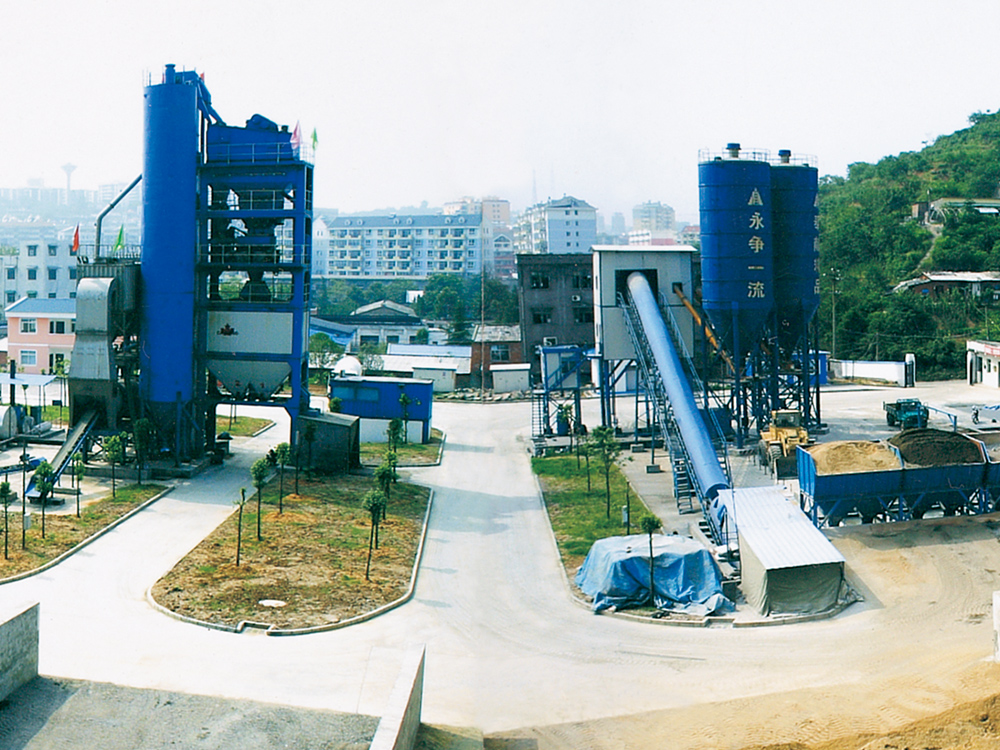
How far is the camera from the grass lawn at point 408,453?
3662 centimetres

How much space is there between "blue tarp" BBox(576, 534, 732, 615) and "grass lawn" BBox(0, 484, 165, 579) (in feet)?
40.7

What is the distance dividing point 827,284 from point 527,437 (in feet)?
157

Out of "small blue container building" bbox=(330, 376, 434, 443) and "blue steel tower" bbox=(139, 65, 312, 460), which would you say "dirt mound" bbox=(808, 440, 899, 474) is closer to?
"blue steel tower" bbox=(139, 65, 312, 460)

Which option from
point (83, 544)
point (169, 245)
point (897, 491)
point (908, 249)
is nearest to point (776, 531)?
point (897, 491)

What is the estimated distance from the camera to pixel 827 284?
272ft

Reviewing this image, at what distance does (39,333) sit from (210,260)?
28998 millimetres

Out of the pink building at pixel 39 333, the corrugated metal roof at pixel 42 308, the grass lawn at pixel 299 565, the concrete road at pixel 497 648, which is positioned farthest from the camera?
the corrugated metal roof at pixel 42 308

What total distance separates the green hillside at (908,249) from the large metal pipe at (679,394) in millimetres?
31088

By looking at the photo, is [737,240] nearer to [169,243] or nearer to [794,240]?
[794,240]

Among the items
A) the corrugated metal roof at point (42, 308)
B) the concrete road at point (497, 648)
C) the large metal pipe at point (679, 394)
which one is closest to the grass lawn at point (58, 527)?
the concrete road at point (497, 648)

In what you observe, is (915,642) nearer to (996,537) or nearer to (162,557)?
(996,537)

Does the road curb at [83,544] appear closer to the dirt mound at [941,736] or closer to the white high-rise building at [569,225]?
the dirt mound at [941,736]

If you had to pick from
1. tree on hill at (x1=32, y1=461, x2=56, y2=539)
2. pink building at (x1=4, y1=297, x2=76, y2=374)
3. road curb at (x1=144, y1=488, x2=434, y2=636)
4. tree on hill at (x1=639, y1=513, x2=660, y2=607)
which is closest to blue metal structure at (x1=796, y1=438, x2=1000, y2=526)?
tree on hill at (x1=639, y1=513, x2=660, y2=607)

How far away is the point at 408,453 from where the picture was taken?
3834 centimetres
